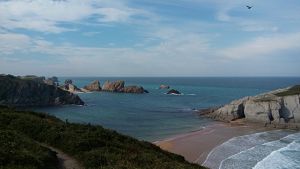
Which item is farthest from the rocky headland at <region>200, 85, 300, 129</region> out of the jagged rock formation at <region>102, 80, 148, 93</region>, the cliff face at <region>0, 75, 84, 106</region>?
the jagged rock formation at <region>102, 80, 148, 93</region>

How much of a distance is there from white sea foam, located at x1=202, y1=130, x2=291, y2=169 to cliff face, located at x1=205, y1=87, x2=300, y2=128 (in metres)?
6.94

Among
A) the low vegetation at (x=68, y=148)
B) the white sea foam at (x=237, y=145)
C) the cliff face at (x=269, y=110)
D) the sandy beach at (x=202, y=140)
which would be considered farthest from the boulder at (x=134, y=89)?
the low vegetation at (x=68, y=148)

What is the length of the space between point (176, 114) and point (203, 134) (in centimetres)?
2487

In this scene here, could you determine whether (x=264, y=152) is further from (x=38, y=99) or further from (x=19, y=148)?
(x=38, y=99)

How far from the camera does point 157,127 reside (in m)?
64.7

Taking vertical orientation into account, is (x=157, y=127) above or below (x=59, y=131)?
below

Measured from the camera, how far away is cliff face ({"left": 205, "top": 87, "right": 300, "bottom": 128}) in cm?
7062

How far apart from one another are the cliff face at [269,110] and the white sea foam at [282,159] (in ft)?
77.2

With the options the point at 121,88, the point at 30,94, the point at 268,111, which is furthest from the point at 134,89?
the point at 268,111

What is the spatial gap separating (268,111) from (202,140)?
929 inches

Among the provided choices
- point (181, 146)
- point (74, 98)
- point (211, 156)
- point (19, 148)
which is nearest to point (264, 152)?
point (211, 156)

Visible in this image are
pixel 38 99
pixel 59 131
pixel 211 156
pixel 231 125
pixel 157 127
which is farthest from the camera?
pixel 38 99

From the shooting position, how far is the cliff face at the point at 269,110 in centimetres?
7062

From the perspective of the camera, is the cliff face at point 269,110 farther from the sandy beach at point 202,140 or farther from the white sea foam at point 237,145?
the white sea foam at point 237,145
